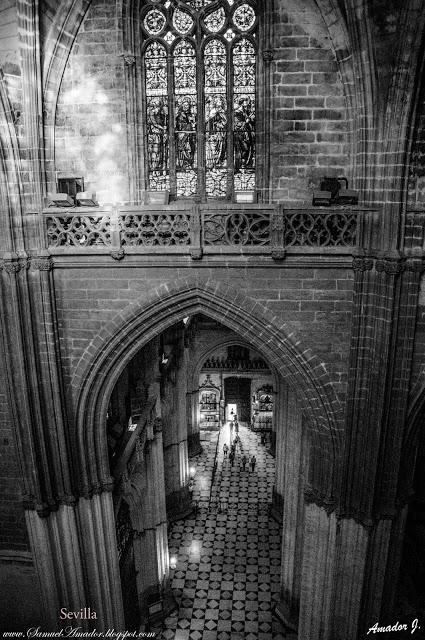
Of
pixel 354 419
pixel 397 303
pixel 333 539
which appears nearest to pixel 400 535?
pixel 333 539

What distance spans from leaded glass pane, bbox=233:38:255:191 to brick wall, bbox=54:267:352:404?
69.5 inches

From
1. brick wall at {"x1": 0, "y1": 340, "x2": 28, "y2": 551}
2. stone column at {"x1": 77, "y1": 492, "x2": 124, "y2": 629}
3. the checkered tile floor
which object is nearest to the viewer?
brick wall at {"x1": 0, "y1": 340, "x2": 28, "y2": 551}

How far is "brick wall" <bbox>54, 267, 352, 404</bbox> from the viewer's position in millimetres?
7875

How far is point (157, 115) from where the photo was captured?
8.39 meters

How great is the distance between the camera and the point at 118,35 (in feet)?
26.0

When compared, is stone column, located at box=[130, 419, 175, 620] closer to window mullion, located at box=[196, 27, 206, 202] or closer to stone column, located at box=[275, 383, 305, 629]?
stone column, located at box=[275, 383, 305, 629]

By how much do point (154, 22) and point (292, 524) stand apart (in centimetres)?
1063

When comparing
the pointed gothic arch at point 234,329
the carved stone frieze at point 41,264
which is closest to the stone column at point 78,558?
the pointed gothic arch at point 234,329

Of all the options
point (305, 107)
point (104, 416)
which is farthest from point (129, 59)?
point (104, 416)

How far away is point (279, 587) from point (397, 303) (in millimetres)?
9427

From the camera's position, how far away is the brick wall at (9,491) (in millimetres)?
8805

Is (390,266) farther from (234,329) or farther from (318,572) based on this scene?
(318,572)

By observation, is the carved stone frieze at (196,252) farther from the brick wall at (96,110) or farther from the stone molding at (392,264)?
the stone molding at (392,264)

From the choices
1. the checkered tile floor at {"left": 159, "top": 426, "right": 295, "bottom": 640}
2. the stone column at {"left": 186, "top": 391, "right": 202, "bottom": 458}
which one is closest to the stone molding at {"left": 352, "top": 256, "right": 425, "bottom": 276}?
the checkered tile floor at {"left": 159, "top": 426, "right": 295, "bottom": 640}
